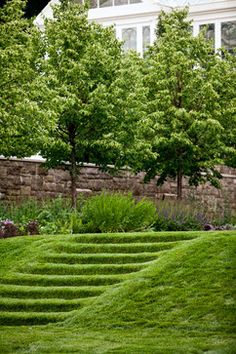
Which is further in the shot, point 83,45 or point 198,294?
point 83,45

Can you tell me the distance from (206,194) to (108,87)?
32.1 ft

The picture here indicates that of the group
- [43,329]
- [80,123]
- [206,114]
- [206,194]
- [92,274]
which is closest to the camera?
[43,329]

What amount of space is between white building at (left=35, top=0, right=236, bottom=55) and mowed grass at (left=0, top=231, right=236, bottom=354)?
2649cm

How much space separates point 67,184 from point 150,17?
682 inches

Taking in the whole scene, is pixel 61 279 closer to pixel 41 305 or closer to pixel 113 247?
pixel 41 305

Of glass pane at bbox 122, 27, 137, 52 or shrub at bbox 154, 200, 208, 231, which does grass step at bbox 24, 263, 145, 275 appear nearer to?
shrub at bbox 154, 200, 208, 231

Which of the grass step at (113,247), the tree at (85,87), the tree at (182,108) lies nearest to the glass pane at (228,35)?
the tree at (182,108)

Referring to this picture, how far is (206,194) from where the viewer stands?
3212cm

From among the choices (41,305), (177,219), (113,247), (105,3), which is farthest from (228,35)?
(41,305)

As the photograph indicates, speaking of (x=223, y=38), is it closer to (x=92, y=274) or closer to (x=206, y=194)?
(x=206, y=194)

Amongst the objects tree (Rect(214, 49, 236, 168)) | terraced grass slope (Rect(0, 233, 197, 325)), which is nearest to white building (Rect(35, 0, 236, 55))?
tree (Rect(214, 49, 236, 168))

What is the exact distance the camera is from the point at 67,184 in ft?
87.1

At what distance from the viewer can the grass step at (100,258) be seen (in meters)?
13.7

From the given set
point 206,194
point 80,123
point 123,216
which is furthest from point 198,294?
point 206,194
